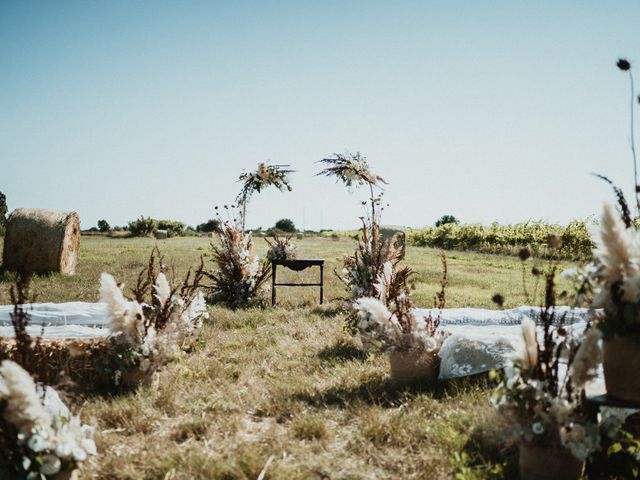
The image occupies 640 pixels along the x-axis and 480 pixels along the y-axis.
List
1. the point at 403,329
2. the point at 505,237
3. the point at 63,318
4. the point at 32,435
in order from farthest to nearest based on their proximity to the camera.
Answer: the point at 505,237 < the point at 63,318 < the point at 403,329 < the point at 32,435

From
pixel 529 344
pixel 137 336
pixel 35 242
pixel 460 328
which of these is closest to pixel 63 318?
pixel 137 336

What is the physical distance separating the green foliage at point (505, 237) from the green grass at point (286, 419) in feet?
58.5

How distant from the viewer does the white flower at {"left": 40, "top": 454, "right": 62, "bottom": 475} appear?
2613 millimetres

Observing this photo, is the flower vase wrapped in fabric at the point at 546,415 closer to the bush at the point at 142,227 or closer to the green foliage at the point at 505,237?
the green foliage at the point at 505,237

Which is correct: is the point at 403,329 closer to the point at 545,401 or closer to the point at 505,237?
the point at 545,401

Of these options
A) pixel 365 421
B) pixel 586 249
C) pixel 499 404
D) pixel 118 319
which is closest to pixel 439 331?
pixel 365 421

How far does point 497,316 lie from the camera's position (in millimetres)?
6305

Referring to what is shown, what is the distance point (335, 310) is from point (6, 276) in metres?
7.06

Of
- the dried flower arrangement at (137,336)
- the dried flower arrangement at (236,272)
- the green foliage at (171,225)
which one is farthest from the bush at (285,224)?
the dried flower arrangement at (137,336)

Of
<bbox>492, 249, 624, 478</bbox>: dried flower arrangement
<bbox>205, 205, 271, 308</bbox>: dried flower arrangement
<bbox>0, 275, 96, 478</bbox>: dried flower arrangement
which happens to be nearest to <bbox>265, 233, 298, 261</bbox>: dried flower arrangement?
<bbox>205, 205, 271, 308</bbox>: dried flower arrangement

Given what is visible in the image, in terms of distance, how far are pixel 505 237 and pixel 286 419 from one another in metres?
24.3

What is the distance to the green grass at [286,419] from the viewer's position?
314 centimetres

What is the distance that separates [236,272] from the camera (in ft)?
30.2

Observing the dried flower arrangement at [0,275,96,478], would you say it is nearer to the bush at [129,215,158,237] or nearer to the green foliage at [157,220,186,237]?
the bush at [129,215,158,237]
